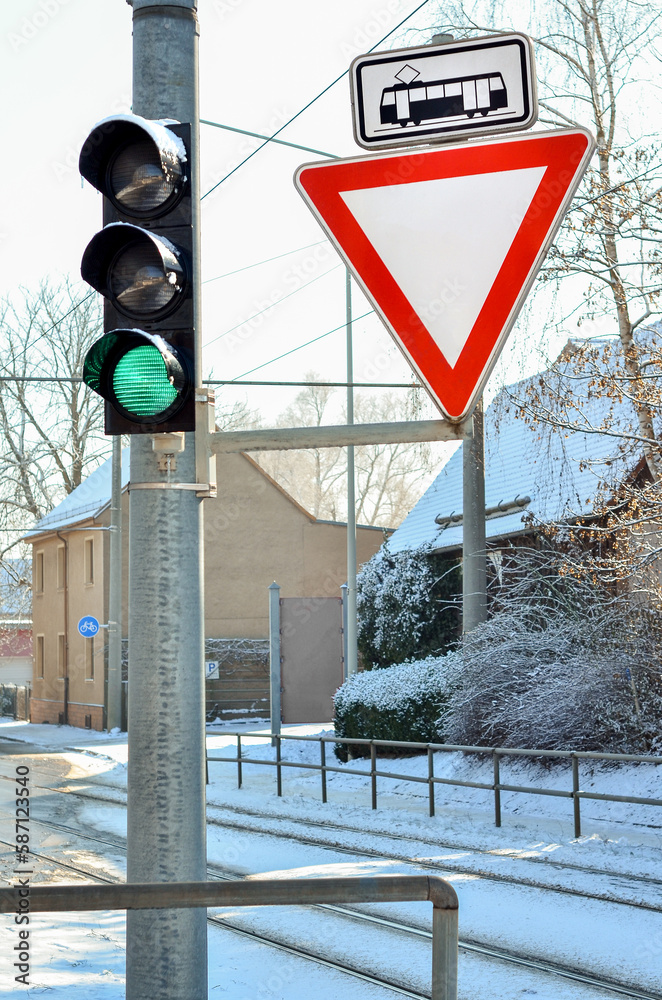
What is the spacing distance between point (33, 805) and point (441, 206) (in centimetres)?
1385

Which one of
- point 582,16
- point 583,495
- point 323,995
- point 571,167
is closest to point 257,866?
point 323,995

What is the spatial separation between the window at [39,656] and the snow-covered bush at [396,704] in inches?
955

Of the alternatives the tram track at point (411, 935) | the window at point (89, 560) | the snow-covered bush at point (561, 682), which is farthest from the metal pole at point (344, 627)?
the window at point (89, 560)

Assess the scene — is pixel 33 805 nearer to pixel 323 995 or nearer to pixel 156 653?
pixel 323 995

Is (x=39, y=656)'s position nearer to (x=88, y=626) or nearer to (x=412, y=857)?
(x=88, y=626)

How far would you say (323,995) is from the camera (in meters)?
6.03

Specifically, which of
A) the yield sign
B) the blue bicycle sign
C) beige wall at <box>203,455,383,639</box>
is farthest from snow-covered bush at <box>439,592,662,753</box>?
beige wall at <box>203,455,383,639</box>

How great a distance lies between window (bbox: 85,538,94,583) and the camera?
1350 inches

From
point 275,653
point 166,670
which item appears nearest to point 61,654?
point 275,653

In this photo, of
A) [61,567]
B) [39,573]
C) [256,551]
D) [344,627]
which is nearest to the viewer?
[344,627]

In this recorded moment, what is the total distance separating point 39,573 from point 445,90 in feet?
130

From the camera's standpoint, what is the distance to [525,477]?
823 inches

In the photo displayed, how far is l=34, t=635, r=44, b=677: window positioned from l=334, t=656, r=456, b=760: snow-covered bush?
24.3 metres

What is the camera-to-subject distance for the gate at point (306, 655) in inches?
640
